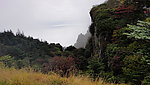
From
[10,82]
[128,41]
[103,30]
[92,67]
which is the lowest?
[92,67]

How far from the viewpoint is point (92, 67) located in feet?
42.0

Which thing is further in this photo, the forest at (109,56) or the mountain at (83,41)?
the mountain at (83,41)

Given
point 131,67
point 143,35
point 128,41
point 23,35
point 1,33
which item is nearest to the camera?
point 143,35

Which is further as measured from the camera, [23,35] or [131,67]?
[23,35]

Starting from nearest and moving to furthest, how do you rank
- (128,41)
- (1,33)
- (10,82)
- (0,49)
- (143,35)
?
(143,35), (10,82), (128,41), (0,49), (1,33)

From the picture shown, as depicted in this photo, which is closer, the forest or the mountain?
the forest

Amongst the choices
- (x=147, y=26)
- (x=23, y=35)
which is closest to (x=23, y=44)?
(x=23, y=35)

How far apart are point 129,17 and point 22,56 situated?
384 inches

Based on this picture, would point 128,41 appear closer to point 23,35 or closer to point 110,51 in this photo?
point 110,51

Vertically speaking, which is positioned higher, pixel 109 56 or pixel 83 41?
pixel 83 41

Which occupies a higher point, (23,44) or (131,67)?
(23,44)

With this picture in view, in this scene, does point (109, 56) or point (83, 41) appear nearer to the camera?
point (109, 56)

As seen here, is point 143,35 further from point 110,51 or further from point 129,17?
point 129,17

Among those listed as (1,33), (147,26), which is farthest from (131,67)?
(1,33)
